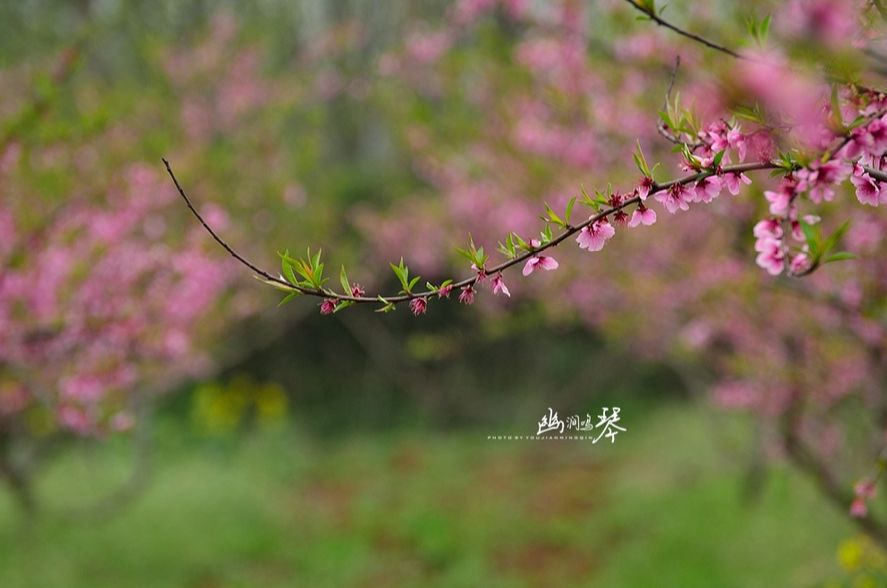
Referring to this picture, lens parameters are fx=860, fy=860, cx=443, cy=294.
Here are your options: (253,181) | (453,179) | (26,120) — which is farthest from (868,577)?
(453,179)

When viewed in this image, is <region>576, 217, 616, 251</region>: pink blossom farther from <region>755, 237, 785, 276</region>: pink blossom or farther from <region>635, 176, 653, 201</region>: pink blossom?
<region>755, 237, 785, 276</region>: pink blossom

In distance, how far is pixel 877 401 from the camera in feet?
16.1

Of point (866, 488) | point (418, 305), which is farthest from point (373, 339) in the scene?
point (418, 305)

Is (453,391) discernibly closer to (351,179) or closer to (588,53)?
(351,179)

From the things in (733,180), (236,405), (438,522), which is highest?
(236,405)

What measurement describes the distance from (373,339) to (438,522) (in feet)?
18.5

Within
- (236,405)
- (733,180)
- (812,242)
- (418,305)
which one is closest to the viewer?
(812,242)

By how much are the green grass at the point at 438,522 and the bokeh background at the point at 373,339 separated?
0.04m

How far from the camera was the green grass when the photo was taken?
690 cm

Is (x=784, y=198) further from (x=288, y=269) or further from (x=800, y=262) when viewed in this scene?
(x=288, y=269)

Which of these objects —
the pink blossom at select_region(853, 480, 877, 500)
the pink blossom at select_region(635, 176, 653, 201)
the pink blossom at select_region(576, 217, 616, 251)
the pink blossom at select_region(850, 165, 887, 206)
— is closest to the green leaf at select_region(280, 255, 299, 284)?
the pink blossom at select_region(576, 217, 616, 251)

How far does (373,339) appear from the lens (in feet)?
45.6

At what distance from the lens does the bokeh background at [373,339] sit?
521cm

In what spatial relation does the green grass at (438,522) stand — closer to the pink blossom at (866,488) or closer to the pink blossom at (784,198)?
the pink blossom at (866,488)
